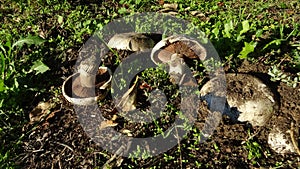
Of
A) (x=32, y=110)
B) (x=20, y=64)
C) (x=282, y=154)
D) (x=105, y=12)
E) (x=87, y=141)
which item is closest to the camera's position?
(x=282, y=154)

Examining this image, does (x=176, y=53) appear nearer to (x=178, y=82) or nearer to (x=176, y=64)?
(x=176, y=64)

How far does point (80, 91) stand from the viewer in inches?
142

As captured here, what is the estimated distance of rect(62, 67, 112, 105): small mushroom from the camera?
11.7 feet

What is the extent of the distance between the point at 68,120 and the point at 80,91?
320 millimetres

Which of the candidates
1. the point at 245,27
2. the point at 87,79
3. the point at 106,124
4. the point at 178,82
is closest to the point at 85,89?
the point at 87,79

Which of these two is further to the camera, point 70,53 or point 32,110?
point 70,53

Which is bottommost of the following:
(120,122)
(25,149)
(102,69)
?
(25,149)

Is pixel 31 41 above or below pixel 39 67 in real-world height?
above

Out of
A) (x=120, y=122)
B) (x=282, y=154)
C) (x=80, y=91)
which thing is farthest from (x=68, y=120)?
(x=282, y=154)

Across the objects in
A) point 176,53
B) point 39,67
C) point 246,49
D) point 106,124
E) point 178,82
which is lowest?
point 106,124

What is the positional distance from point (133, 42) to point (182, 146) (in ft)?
4.31

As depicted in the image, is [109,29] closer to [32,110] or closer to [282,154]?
[32,110]

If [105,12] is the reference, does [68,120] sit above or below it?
below

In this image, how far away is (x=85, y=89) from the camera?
→ 361 centimetres
